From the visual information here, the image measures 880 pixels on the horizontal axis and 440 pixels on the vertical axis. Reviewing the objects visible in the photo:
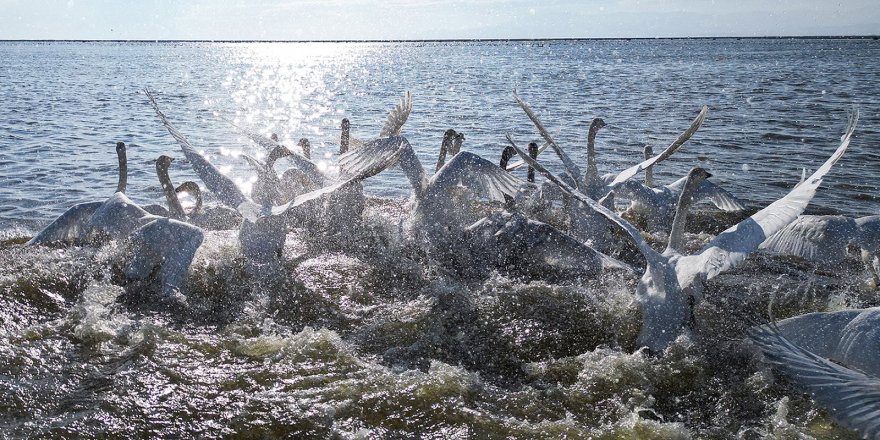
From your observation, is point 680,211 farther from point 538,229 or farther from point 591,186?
point 591,186

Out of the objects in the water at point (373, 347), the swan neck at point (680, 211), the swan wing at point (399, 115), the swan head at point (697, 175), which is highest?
the swan wing at point (399, 115)

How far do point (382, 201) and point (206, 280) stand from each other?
416cm

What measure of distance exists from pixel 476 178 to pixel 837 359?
14.1 ft

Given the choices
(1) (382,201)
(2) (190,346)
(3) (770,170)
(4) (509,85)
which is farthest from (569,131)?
(4) (509,85)

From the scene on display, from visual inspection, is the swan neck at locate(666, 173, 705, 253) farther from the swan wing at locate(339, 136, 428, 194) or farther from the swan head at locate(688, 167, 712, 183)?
the swan wing at locate(339, 136, 428, 194)

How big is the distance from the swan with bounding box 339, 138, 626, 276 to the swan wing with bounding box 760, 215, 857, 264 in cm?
194

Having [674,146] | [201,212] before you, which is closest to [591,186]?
[674,146]

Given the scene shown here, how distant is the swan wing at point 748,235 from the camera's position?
17.9 ft

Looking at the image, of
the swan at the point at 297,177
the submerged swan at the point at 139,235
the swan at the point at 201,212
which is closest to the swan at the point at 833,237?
the swan at the point at 297,177

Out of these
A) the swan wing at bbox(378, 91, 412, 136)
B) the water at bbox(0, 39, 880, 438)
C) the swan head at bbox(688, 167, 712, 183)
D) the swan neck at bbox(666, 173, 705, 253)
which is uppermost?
the swan wing at bbox(378, 91, 412, 136)

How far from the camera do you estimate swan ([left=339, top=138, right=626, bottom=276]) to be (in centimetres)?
726

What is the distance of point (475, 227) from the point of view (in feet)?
26.3

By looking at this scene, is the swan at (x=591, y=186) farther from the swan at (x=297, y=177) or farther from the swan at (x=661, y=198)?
the swan at (x=297, y=177)

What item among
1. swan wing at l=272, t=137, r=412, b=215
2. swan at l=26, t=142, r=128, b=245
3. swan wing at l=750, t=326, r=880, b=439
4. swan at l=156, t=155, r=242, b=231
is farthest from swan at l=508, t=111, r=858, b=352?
swan at l=26, t=142, r=128, b=245
